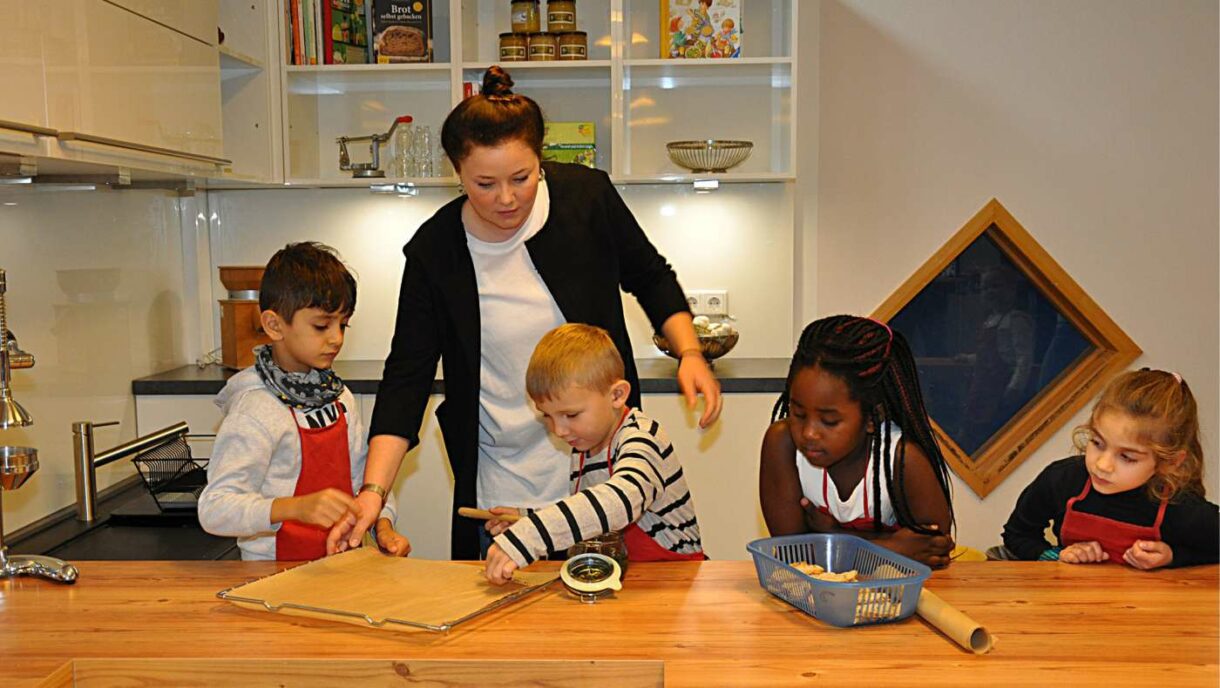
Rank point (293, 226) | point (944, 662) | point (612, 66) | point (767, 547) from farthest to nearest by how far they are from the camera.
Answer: point (293, 226)
point (612, 66)
point (767, 547)
point (944, 662)

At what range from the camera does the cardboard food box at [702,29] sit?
3.16 m

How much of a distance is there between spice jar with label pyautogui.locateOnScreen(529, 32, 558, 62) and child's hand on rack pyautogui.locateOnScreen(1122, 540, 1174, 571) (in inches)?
85.5

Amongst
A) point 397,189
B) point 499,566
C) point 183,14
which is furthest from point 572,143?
point 499,566

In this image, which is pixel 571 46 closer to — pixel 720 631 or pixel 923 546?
pixel 923 546

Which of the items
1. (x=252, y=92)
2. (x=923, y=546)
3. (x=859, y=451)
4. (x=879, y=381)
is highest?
(x=252, y=92)

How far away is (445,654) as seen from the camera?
127cm

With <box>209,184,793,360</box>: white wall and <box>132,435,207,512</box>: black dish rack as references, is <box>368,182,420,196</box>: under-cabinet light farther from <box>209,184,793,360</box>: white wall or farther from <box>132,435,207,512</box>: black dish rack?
<box>132,435,207,512</box>: black dish rack

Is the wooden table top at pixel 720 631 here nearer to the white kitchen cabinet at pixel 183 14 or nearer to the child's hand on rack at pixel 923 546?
the child's hand on rack at pixel 923 546

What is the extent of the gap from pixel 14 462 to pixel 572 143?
6.63ft

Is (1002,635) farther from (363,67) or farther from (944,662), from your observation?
(363,67)

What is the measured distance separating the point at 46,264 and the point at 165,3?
2.09ft

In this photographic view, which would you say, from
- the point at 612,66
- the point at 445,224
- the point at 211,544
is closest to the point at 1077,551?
the point at 445,224

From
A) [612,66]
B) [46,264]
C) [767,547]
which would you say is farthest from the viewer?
Answer: [612,66]

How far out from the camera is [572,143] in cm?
331
